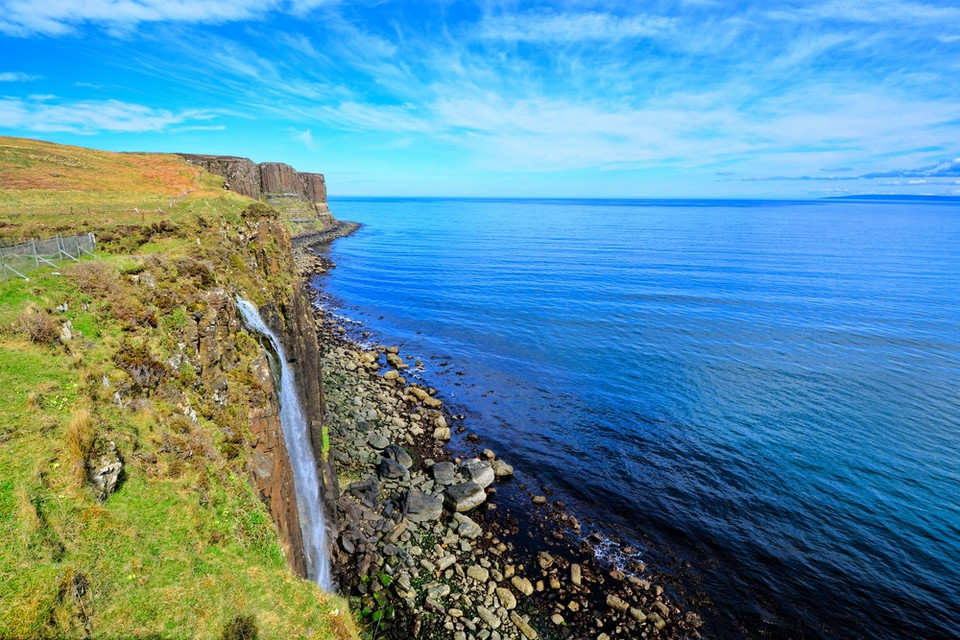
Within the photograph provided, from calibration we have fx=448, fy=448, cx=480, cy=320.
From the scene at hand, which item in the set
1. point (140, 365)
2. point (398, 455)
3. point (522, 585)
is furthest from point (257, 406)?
point (398, 455)

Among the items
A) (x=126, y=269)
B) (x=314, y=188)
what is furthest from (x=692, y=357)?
(x=314, y=188)

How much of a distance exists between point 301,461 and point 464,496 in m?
9.70

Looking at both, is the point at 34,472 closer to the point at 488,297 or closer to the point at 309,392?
the point at 309,392

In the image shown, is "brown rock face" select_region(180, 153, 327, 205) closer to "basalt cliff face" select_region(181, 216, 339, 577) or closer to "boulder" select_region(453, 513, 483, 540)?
"basalt cliff face" select_region(181, 216, 339, 577)

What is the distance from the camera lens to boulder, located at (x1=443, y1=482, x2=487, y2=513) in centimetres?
2556

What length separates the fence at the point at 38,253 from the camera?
52.0 feet

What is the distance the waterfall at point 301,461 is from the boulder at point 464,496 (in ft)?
24.2

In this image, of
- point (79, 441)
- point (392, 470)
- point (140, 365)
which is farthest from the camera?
point (392, 470)

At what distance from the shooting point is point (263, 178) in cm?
14175

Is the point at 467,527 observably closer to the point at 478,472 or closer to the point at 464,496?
the point at 464,496

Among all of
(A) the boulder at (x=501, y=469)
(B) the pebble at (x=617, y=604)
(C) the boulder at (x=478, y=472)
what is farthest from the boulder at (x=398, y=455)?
(B) the pebble at (x=617, y=604)

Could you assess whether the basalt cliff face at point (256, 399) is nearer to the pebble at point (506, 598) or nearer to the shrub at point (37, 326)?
the shrub at point (37, 326)

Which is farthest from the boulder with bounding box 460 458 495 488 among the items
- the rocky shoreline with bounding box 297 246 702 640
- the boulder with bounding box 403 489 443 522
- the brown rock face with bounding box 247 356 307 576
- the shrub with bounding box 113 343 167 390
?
the shrub with bounding box 113 343 167 390

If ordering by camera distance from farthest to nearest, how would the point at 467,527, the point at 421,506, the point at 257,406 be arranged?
the point at 421,506 → the point at 467,527 → the point at 257,406
